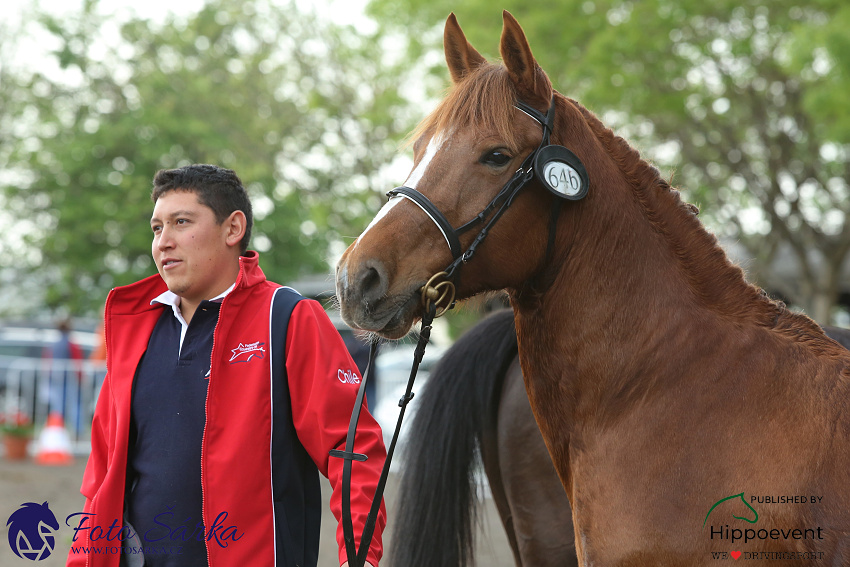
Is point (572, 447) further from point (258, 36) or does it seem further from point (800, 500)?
point (258, 36)

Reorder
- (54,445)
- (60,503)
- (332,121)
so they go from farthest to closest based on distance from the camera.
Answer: (332,121)
(54,445)
(60,503)

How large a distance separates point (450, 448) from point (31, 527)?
67.5 inches

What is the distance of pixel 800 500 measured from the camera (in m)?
1.85

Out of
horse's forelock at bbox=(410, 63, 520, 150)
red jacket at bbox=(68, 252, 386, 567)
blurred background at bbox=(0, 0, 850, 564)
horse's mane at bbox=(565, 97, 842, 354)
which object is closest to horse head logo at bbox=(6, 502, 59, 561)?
red jacket at bbox=(68, 252, 386, 567)

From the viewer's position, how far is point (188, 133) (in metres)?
16.9

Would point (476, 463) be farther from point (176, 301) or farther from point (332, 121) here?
point (332, 121)

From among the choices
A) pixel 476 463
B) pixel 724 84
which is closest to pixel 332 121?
pixel 724 84

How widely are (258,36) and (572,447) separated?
68.3ft

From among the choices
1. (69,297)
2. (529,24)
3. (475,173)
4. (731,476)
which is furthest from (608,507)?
(69,297)

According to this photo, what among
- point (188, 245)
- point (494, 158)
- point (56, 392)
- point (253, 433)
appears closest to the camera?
point (494, 158)

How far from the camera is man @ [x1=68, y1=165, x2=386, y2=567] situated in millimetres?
2242

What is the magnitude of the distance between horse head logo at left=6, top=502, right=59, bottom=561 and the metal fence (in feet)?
30.8

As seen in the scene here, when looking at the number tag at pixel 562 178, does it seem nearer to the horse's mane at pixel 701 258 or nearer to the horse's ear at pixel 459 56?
the horse's mane at pixel 701 258

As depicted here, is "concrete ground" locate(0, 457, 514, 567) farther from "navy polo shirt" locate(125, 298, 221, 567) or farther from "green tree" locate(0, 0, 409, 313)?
"green tree" locate(0, 0, 409, 313)
